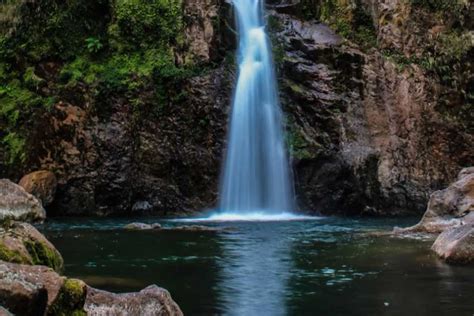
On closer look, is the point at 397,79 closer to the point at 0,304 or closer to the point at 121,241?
the point at 121,241

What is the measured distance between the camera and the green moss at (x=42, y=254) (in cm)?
714

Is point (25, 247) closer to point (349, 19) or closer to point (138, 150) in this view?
point (138, 150)

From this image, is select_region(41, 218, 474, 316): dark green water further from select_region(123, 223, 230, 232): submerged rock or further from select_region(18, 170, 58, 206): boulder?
select_region(18, 170, 58, 206): boulder

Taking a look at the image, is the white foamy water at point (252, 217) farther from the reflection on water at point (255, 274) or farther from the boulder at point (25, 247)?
the boulder at point (25, 247)

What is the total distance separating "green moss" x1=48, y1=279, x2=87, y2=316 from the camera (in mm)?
5207

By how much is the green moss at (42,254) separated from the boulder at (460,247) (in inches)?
238

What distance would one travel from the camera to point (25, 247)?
22.6 feet

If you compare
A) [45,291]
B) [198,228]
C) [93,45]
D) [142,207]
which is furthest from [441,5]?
[45,291]

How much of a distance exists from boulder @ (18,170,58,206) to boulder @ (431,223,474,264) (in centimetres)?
1432

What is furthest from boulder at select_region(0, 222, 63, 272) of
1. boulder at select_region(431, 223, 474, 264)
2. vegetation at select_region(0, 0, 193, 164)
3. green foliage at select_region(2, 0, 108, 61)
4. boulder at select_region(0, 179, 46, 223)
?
green foliage at select_region(2, 0, 108, 61)

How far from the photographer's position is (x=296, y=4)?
2592 cm

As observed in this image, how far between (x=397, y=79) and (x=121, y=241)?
1337 cm

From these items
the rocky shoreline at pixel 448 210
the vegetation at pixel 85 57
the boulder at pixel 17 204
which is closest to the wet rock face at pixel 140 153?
the vegetation at pixel 85 57

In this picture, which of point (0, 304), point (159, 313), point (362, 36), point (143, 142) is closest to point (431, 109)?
point (362, 36)
